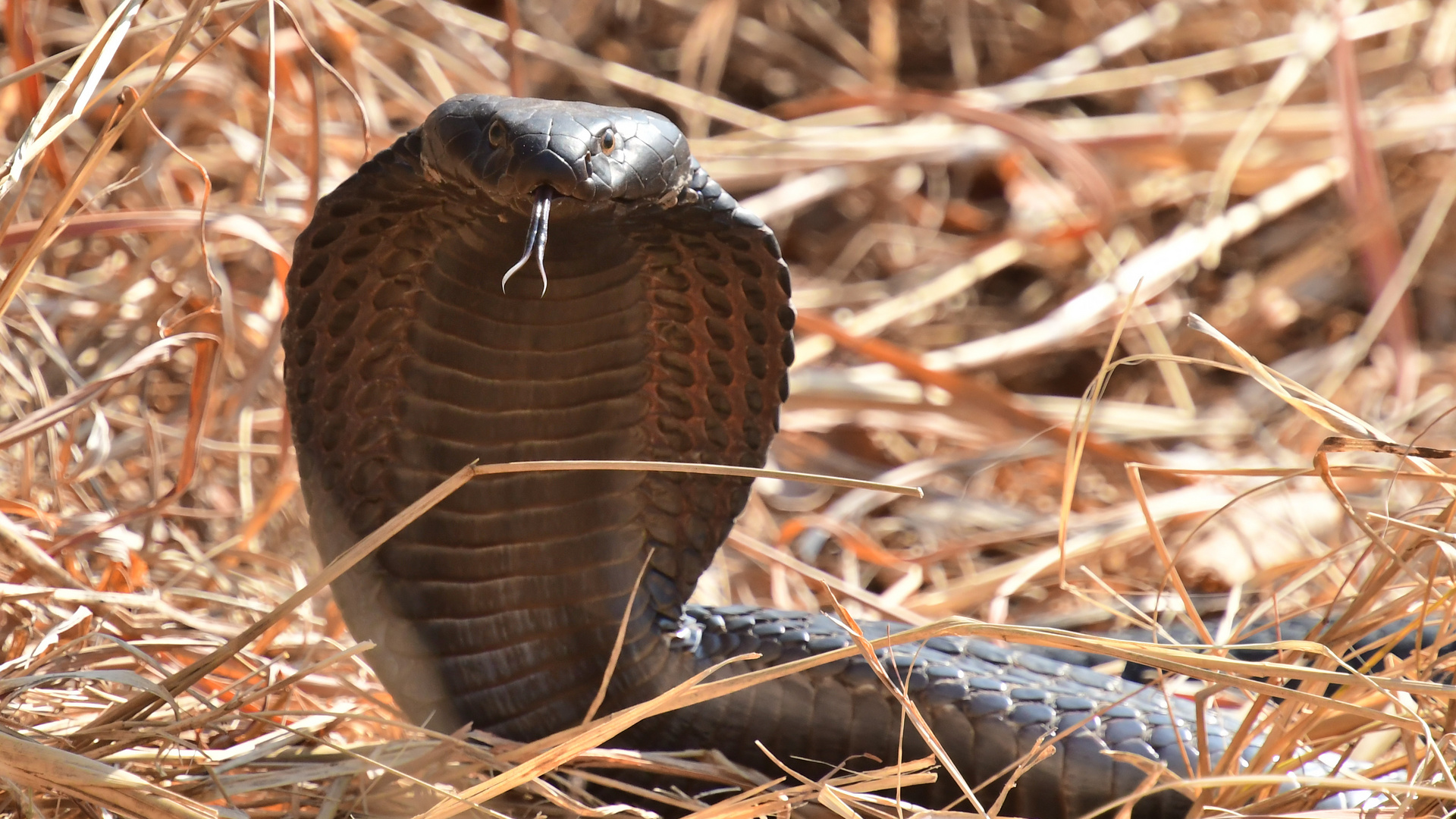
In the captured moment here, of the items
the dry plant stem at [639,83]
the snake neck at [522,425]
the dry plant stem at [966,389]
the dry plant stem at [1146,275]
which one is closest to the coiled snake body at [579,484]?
the snake neck at [522,425]

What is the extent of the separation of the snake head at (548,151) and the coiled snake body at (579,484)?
0.09m

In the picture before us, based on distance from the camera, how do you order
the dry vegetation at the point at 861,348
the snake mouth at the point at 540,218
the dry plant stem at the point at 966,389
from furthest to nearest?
the dry plant stem at the point at 966,389 → the dry vegetation at the point at 861,348 → the snake mouth at the point at 540,218

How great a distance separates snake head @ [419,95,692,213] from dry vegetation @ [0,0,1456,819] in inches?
14.8

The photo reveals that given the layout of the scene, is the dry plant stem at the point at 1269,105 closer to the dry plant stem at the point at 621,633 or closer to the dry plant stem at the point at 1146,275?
the dry plant stem at the point at 1146,275

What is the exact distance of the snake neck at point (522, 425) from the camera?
5.67 ft

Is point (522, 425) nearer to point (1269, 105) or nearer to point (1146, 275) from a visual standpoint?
point (1146, 275)

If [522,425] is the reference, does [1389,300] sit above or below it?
above

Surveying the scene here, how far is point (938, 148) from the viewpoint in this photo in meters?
4.21

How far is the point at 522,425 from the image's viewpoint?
1.83 metres

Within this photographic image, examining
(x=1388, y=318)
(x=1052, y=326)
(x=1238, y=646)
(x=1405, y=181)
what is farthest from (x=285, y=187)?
(x=1405, y=181)

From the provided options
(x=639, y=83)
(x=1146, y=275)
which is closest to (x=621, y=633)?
(x=1146, y=275)

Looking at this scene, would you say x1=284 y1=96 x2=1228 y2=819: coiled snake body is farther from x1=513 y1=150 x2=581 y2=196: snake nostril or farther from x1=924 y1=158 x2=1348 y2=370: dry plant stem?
x1=924 y1=158 x2=1348 y2=370: dry plant stem

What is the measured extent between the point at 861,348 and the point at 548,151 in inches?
80.0

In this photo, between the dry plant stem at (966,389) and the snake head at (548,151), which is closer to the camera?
the snake head at (548,151)
